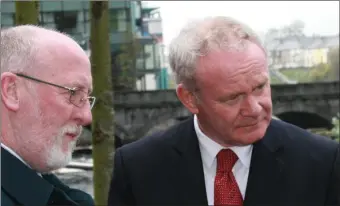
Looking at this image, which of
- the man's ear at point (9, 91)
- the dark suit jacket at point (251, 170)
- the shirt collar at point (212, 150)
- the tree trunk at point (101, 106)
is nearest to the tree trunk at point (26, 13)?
the tree trunk at point (101, 106)

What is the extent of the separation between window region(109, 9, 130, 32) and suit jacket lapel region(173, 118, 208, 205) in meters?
16.6

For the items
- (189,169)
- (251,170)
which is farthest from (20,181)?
(251,170)

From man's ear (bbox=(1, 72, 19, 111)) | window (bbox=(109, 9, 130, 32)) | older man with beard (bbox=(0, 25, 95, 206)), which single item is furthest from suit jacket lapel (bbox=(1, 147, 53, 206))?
window (bbox=(109, 9, 130, 32))

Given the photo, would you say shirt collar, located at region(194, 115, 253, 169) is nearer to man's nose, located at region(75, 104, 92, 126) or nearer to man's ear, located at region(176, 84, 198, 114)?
man's ear, located at region(176, 84, 198, 114)

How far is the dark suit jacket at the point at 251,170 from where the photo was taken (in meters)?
2.03

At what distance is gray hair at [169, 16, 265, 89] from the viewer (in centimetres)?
194

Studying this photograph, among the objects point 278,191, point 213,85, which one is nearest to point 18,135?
point 213,85

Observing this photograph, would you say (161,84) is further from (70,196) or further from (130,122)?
(70,196)

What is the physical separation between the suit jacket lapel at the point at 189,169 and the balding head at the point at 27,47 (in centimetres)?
61

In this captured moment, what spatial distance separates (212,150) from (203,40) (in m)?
0.37

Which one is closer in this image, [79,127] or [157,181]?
[79,127]

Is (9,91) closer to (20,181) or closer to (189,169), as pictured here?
(20,181)

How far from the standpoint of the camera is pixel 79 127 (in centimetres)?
169

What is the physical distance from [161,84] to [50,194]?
32.5 meters
